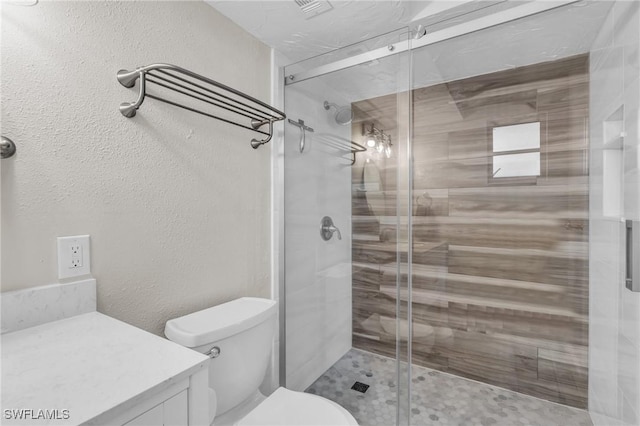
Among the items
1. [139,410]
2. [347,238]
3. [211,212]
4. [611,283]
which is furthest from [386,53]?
[139,410]

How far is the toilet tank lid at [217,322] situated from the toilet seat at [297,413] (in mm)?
327

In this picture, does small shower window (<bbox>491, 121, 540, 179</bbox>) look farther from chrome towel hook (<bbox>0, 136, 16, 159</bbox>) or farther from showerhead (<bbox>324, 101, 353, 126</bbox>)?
chrome towel hook (<bbox>0, 136, 16, 159</bbox>)

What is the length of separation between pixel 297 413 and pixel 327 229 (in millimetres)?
882

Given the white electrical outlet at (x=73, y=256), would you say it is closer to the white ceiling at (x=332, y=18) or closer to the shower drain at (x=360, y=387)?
the white ceiling at (x=332, y=18)

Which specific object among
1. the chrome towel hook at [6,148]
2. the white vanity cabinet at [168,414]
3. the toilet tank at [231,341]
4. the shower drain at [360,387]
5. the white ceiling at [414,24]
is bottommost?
the shower drain at [360,387]

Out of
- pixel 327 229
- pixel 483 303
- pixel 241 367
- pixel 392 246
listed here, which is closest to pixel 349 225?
pixel 327 229

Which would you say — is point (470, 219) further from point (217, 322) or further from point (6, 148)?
point (6, 148)

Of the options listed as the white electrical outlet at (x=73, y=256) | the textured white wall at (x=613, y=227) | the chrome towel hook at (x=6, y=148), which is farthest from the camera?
the textured white wall at (x=613, y=227)

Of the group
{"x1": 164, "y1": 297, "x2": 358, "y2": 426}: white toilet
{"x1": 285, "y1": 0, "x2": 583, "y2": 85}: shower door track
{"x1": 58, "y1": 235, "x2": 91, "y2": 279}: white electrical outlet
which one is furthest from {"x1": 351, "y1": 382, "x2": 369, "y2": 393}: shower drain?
{"x1": 285, "y1": 0, "x2": 583, "y2": 85}: shower door track

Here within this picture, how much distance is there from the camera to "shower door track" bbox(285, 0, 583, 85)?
1.22 m

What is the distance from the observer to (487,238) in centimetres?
140

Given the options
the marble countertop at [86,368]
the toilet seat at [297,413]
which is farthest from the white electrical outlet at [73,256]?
the toilet seat at [297,413]

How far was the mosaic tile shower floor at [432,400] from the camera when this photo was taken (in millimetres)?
1331

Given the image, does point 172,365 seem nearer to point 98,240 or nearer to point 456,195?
point 98,240
